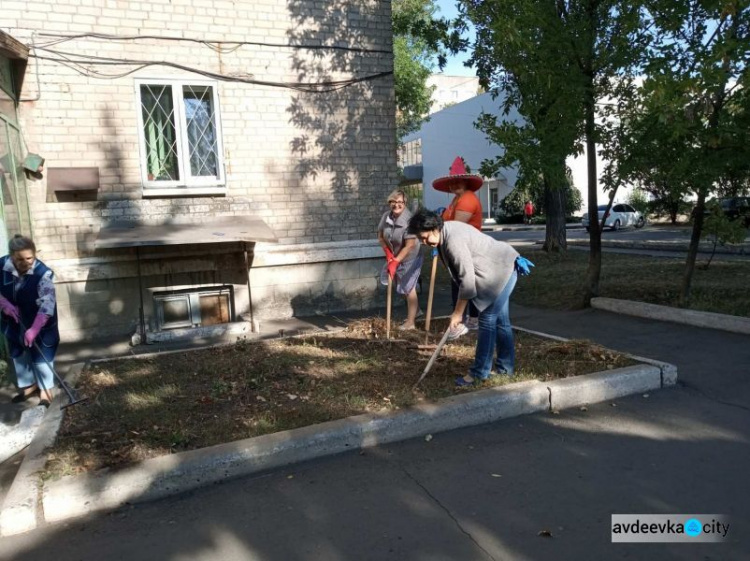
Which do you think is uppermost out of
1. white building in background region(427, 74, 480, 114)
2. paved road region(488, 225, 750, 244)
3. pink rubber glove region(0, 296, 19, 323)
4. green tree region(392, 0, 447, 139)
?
white building in background region(427, 74, 480, 114)

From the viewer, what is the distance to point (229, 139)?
26.4 ft

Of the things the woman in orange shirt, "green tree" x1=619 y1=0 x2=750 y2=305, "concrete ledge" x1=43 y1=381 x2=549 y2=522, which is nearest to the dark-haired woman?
"concrete ledge" x1=43 y1=381 x2=549 y2=522

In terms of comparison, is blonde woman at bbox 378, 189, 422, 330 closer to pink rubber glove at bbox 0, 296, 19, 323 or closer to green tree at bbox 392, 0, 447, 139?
pink rubber glove at bbox 0, 296, 19, 323

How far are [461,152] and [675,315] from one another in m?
37.0

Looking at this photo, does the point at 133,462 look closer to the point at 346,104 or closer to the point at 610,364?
the point at 610,364

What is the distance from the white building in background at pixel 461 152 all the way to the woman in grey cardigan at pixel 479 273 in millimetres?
32563

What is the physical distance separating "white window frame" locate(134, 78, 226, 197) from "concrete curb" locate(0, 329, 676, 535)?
4422 millimetres

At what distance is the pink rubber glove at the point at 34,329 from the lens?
460 centimetres

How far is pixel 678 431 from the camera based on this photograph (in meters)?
4.03

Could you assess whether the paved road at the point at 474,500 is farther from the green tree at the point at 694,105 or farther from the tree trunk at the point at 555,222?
the tree trunk at the point at 555,222

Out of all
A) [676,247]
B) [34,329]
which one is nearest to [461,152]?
[676,247]

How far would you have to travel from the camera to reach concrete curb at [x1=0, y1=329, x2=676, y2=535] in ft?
10.8

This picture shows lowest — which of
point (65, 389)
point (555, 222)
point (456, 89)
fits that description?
point (65, 389)

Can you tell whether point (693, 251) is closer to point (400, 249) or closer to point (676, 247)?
point (400, 249)
